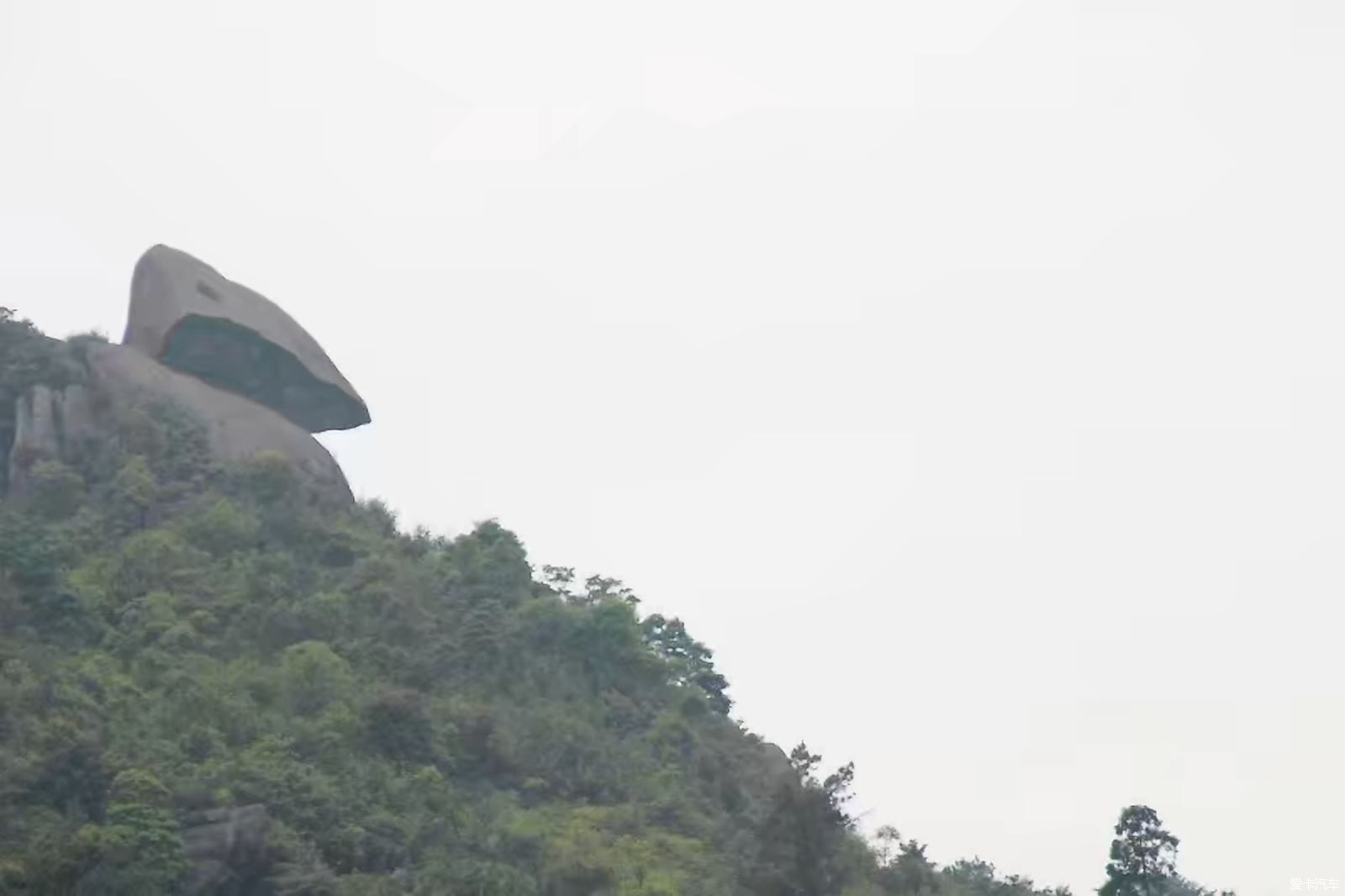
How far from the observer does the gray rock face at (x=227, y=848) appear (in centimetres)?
2831

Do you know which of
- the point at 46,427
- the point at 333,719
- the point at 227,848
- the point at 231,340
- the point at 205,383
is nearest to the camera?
the point at 227,848

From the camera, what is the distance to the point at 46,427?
42219 mm

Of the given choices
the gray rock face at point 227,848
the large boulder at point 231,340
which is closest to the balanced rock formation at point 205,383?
the large boulder at point 231,340

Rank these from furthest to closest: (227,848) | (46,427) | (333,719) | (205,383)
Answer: (205,383), (46,427), (333,719), (227,848)

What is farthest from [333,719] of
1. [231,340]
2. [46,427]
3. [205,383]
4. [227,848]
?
[231,340]

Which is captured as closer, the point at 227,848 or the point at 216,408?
the point at 227,848

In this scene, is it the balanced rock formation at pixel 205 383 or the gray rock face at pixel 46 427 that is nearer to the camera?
the gray rock face at pixel 46 427

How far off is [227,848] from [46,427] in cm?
1652

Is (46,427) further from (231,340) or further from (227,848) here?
(227,848)

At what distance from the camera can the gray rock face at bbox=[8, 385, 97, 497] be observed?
136ft

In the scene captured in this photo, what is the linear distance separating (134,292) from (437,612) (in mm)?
12734

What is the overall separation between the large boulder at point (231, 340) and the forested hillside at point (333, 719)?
2396 millimetres

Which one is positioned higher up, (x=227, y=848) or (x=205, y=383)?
(x=205, y=383)

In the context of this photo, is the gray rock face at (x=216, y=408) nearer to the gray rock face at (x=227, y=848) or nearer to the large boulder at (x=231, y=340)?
the large boulder at (x=231, y=340)
